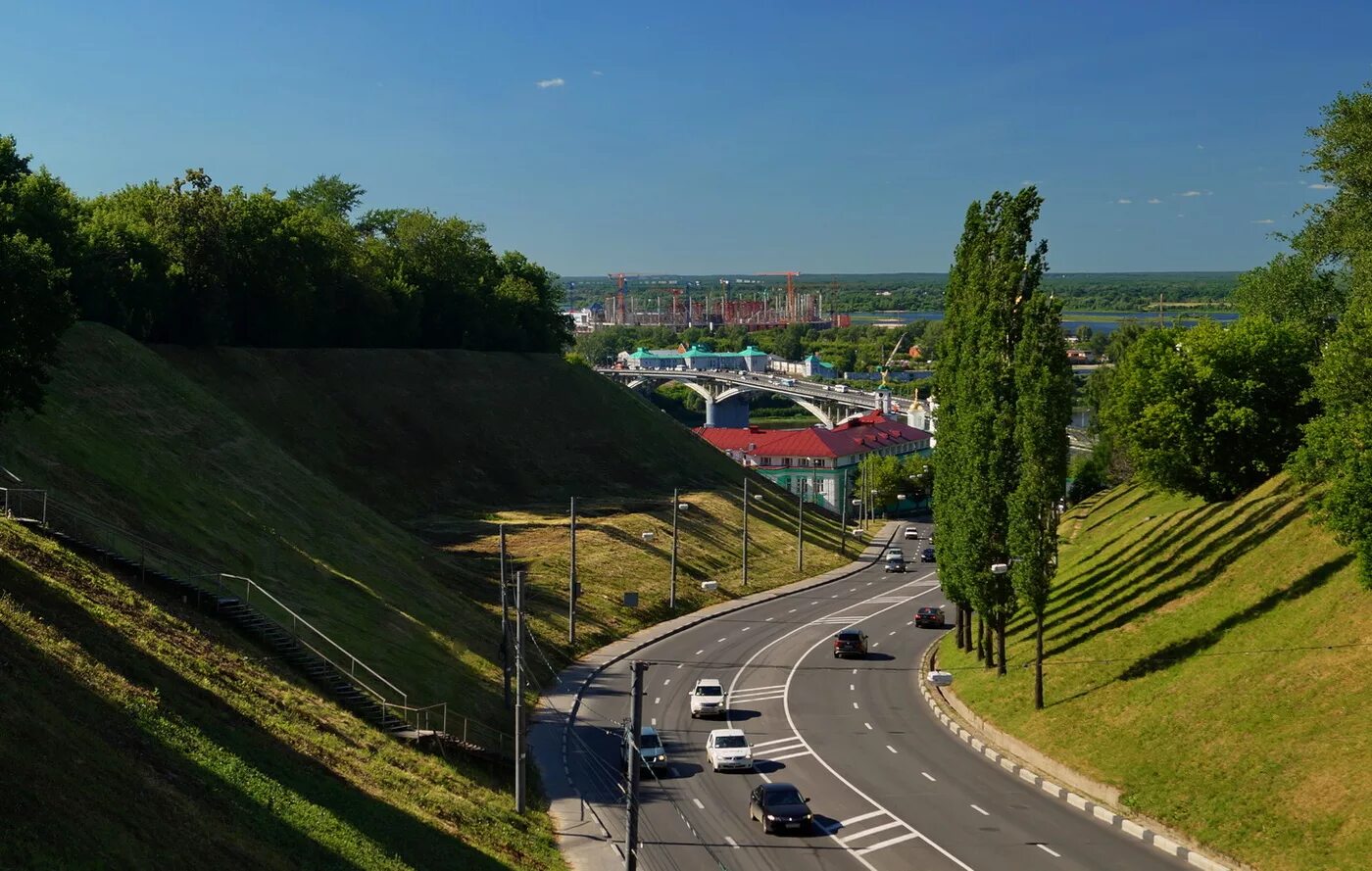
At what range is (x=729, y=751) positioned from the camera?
141ft

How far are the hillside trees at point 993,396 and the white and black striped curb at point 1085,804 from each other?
5.19 meters

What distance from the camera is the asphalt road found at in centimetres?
3353

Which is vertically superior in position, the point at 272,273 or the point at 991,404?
the point at 272,273

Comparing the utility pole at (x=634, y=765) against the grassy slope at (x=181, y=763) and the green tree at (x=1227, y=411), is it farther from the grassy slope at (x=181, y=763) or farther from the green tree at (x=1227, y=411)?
the green tree at (x=1227, y=411)

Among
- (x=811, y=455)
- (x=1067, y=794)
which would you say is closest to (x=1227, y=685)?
(x=1067, y=794)

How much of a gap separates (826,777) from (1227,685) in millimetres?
12281

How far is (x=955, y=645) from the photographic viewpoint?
62312 millimetres

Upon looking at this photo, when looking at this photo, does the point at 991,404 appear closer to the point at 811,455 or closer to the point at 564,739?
the point at 564,739

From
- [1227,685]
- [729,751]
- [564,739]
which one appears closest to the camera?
[1227,685]

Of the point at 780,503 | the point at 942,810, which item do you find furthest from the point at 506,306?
the point at 942,810

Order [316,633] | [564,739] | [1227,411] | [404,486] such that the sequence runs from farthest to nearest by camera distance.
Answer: [404,486] → [1227,411] → [564,739] → [316,633]

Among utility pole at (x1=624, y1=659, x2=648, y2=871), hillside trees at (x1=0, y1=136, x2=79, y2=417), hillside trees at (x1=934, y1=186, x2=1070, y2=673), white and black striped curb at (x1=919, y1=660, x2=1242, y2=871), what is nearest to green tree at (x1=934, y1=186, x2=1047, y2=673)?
hillside trees at (x1=934, y1=186, x2=1070, y2=673)

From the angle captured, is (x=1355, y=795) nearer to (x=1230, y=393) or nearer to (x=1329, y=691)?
(x=1329, y=691)

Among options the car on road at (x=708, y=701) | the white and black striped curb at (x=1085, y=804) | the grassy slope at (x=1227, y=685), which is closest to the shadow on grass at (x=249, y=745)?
the white and black striped curb at (x=1085, y=804)
